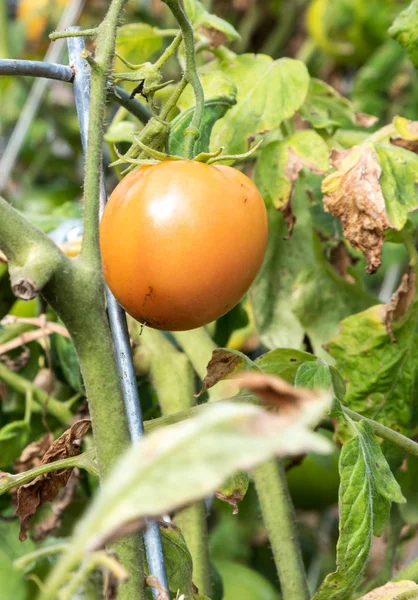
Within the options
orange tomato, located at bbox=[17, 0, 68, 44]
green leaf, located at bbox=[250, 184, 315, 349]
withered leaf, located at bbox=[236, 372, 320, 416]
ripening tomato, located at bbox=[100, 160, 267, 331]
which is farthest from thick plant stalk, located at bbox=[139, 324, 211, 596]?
orange tomato, located at bbox=[17, 0, 68, 44]

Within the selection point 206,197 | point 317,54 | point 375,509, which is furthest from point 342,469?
point 317,54

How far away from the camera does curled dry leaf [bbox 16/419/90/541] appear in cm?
59

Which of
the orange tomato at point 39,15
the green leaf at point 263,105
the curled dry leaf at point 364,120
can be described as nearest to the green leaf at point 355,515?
the green leaf at point 263,105

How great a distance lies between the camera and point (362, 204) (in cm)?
66

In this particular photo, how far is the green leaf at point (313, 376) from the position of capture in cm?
55

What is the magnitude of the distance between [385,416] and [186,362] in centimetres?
22

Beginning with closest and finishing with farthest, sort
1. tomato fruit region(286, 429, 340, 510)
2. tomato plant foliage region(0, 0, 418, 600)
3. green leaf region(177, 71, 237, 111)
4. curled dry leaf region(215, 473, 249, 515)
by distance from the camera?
tomato plant foliage region(0, 0, 418, 600) → curled dry leaf region(215, 473, 249, 515) → green leaf region(177, 71, 237, 111) → tomato fruit region(286, 429, 340, 510)

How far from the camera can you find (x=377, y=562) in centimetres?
181

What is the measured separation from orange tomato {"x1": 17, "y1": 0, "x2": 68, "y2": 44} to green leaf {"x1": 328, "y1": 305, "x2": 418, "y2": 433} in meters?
1.65

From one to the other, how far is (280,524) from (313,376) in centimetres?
25

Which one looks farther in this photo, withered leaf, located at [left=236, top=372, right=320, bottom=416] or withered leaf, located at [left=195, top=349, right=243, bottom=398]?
withered leaf, located at [left=195, top=349, right=243, bottom=398]

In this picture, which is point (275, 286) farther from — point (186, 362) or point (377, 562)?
point (377, 562)

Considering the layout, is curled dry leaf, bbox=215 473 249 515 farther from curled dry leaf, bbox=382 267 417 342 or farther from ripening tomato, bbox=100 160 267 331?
curled dry leaf, bbox=382 267 417 342

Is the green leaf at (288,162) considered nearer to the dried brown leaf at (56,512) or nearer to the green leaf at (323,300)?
the green leaf at (323,300)
